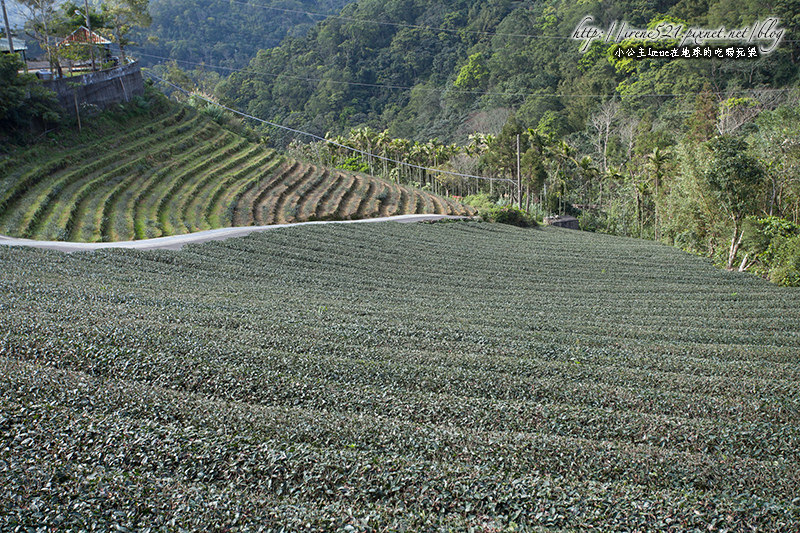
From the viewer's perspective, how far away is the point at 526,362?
30.0ft

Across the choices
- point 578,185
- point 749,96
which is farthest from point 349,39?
point 749,96

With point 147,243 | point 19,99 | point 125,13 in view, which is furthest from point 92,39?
point 147,243

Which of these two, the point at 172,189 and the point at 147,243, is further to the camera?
the point at 172,189

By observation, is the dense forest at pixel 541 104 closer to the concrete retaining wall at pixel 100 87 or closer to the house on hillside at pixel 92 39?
the house on hillside at pixel 92 39

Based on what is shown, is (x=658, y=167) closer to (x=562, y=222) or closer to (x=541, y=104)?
(x=562, y=222)

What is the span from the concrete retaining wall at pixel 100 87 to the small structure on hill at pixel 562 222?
3188 centimetres

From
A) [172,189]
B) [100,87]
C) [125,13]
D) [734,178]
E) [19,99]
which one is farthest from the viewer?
[125,13]

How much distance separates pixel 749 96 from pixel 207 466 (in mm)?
60343

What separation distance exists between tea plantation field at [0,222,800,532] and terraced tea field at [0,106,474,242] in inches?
301

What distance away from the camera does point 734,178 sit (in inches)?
856

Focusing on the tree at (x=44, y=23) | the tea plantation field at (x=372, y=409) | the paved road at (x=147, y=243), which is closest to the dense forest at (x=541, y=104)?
the tree at (x=44, y=23)

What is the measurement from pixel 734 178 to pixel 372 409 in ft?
68.6

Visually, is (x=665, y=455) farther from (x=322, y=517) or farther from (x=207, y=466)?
(x=207, y=466)

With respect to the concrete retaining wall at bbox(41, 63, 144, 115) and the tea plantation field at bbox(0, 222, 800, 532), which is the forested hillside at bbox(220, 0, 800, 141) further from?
the tea plantation field at bbox(0, 222, 800, 532)
